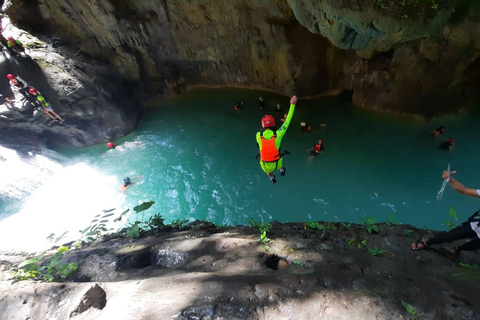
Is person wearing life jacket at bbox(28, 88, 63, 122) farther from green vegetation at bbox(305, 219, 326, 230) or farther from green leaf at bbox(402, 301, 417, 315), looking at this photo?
green leaf at bbox(402, 301, 417, 315)

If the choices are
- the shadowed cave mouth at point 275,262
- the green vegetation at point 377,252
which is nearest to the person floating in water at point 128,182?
the shadowed cave mouth at point 275,262

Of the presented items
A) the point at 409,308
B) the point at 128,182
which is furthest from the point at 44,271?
the point at 128,182

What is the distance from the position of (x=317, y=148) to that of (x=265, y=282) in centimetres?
708

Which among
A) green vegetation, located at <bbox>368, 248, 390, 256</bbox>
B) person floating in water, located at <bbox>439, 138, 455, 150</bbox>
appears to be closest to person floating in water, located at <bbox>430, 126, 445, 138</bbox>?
person floating in water, located at <bbox>439, 138, 455, 150</bbox>

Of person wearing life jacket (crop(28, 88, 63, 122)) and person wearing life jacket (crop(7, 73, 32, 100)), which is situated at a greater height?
person wearing life jacket (crop(7, 73, 32, 100))

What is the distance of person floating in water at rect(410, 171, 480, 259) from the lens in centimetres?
306

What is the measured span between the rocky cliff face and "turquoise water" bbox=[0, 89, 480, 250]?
1.13 m

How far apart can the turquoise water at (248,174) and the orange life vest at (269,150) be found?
295 cm

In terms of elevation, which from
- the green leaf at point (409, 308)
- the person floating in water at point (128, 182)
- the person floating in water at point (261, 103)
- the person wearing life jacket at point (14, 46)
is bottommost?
the person floating in water at point (128, 182)

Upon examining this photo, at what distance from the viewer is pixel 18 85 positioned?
10688 millimetres

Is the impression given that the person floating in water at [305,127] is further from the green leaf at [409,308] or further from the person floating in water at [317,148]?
the green leaf at [409,308]

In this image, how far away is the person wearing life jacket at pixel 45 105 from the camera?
10.7 meters

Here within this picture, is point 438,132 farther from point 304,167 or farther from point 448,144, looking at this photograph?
point 304,167

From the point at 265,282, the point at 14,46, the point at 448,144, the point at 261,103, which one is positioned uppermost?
the point at 14,46
